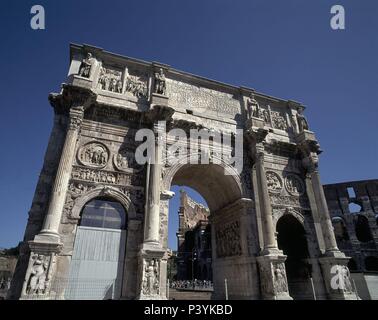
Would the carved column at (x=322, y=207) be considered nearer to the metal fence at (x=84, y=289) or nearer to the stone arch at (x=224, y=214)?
the stone arch at (x=224, y=214)

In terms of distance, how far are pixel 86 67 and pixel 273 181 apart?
408 inches

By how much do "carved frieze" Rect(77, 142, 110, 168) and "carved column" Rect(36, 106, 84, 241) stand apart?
1.98 feet

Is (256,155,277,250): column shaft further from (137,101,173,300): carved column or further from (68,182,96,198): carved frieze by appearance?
(68,182,96,198): carved frieze

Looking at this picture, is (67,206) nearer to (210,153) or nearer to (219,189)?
(210,153)

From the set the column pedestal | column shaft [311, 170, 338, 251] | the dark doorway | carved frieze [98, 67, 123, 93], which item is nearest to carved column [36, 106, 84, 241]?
the column pedestal

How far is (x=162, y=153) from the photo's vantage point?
10758 millimetres

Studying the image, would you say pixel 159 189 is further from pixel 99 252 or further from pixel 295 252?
pixel 295 252

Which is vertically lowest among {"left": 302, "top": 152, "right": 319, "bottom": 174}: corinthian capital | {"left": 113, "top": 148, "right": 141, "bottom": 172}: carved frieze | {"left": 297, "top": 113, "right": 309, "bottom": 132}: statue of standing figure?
{"left": 113, "top": 148, "right": 141, "bottom": 172}: carved frieze

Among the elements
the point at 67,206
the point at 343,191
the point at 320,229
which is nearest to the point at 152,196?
the point at 67,206

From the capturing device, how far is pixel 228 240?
488 inches

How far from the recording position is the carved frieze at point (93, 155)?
32.9ft

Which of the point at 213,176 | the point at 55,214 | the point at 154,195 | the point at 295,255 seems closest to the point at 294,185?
the point at 295,255

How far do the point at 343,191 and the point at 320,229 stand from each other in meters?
23.4

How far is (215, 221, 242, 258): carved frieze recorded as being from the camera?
11707mm
